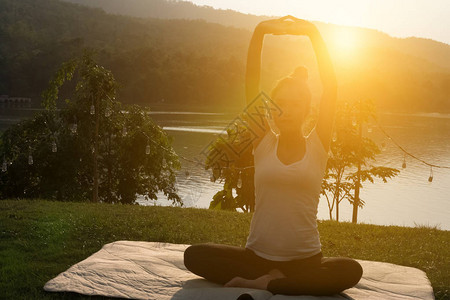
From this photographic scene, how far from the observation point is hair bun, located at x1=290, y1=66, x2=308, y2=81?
3.30 meters

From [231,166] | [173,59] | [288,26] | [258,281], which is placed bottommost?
[231,166]

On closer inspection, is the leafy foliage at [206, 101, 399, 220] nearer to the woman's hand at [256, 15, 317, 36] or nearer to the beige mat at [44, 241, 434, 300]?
the beige mat at [44, 241, 434, 300]

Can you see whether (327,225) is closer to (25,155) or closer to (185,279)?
(185,279)

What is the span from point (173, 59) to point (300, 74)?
205 ft

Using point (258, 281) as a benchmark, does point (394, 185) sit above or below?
below

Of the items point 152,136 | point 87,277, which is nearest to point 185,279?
point 87,277

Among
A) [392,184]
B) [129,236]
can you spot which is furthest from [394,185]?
[129,236]

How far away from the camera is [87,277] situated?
351cm

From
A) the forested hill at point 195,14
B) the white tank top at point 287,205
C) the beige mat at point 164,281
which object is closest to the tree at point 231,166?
the beige mat at point 164,281

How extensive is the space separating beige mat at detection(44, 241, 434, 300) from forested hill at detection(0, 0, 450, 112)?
156ft

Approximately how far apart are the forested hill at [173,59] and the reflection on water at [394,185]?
14.1m

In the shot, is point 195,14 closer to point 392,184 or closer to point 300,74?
point 392,184

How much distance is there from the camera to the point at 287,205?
121 inches

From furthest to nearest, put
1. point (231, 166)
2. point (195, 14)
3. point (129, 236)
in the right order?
point (195, 14), point (231, 166), point (129, 236)
